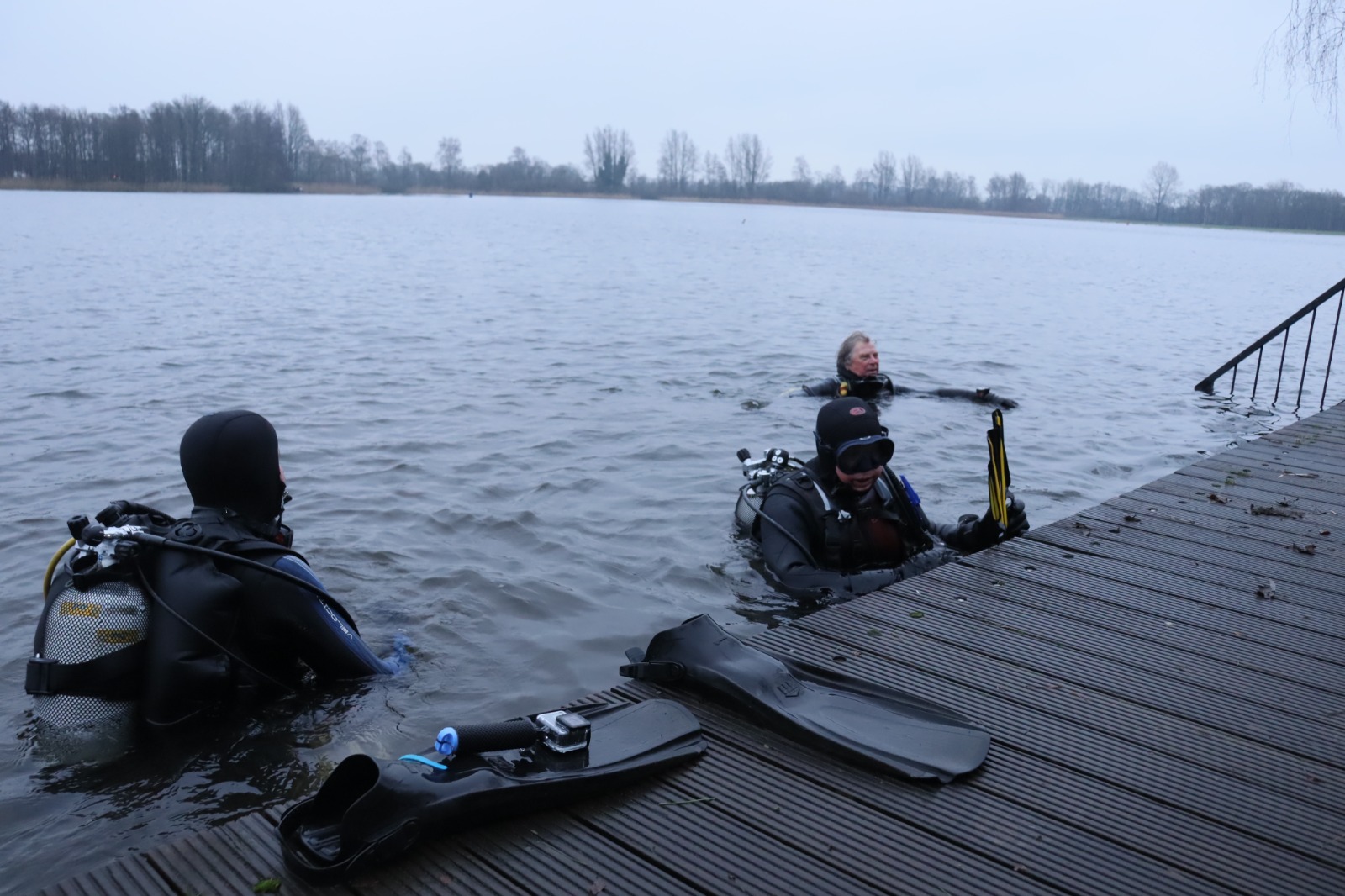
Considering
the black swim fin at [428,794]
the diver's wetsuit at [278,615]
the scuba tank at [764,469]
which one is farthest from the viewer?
the scuba tank at [764,469]

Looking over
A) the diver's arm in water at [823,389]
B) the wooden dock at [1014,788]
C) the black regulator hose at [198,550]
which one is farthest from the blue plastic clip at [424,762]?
the diver's arm in water at [823,389]

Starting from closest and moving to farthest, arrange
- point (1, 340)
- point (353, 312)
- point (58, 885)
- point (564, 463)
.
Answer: point (58, 885) → point (564, 463) → point (1, 340) → point (353, 312)

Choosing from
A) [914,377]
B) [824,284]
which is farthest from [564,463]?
[824,284]

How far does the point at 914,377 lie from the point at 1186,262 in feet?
122

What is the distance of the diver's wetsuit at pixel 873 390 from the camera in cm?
942

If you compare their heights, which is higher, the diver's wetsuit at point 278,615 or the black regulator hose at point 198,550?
the black regulator hose at point 198,550

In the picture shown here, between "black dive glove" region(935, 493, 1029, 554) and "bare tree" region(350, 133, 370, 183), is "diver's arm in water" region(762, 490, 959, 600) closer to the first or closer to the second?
"black dive glove" region(935, 493, 1029, 554)

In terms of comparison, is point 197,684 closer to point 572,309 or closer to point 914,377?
point 914,377

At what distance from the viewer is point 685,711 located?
3094 millimetres

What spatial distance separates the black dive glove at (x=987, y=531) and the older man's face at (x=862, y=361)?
3.86 m

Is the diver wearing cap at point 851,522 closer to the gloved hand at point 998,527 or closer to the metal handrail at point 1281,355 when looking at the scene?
the gloved hand at point 998,527

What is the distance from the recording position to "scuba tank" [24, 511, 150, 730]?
3.31 meters

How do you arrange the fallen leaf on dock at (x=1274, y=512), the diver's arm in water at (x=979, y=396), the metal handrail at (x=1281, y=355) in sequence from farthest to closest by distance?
the diver's arm in water at (x=979, y=396) → the metal handrail at (x=1281, y=355) → the fallen leaf on dock at (x=1274, y=512)

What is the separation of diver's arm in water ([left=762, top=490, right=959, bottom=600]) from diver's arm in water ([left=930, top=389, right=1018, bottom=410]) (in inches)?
249
